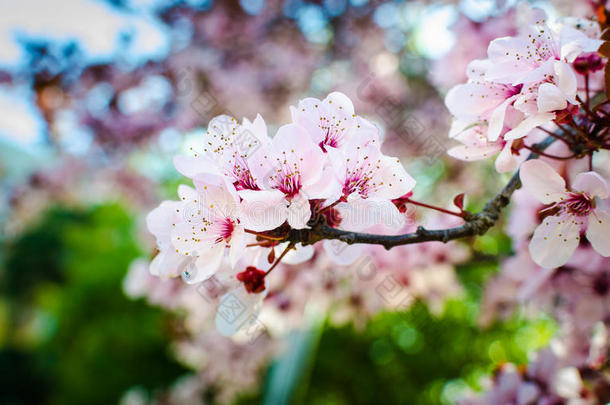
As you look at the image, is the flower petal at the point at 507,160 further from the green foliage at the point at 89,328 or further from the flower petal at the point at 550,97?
the green foliage at the point at 89,328

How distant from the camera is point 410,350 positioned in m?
3.50

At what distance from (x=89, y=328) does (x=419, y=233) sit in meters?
6.24

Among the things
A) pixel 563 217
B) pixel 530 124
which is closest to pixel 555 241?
pixel 563 217

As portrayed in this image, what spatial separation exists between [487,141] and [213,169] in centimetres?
37

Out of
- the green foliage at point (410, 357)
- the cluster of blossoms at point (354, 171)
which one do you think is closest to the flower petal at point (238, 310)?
the cluster of blossoms at point (354, 171)

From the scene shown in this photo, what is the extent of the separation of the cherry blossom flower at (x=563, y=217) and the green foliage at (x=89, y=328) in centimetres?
273

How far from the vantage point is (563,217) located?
0.53 metres

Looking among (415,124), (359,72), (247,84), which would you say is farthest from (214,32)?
(415,124)

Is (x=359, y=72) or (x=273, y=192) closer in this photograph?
(x=273, y=192)

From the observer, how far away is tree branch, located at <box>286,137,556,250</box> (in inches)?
19.9

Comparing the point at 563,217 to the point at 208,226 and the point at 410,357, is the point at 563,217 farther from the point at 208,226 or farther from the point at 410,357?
Result: the point at 410,357

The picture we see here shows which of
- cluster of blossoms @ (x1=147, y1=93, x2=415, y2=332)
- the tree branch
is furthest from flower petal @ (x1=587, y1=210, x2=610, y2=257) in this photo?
cluster of blossoms @ (x1=147, y1=93, x2=415, y2=332)

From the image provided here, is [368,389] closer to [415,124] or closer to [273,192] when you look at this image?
[415,124]

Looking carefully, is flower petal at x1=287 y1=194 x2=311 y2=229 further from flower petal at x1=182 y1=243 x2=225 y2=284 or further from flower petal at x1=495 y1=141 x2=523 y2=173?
flower petal at x1=495 y1=141 x2=523 y2=173
